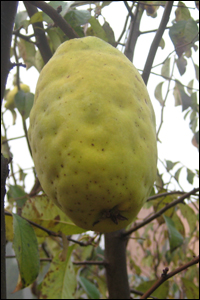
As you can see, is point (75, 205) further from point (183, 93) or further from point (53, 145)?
point (183, 93)

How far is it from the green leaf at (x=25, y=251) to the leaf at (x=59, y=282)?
200mm

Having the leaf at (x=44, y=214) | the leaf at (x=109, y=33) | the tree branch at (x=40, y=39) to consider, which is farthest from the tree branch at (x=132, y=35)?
the leaf at (x=44, y=214)

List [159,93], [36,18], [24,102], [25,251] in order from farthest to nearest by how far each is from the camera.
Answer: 1. [159,93]
2. [24,102]
3. [36,18]
4. [25,251]

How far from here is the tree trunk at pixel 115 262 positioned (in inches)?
29.0

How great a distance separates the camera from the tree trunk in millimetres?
736

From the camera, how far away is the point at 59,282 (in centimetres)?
70

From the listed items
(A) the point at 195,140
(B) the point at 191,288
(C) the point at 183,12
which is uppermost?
(C) the point at 183,12

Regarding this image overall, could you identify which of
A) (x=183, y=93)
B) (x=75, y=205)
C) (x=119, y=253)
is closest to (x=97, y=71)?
(x=75, y=205)

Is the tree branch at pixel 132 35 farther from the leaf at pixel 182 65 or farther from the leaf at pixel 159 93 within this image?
the leaf at pixel 159 93

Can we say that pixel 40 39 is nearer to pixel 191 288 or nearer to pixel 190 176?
pixel 190 176

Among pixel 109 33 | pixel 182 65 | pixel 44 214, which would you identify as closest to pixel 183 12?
pixel 182 65

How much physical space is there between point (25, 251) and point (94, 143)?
296 mm

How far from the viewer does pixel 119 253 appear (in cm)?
75

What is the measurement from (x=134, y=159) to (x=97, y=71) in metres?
0.13
